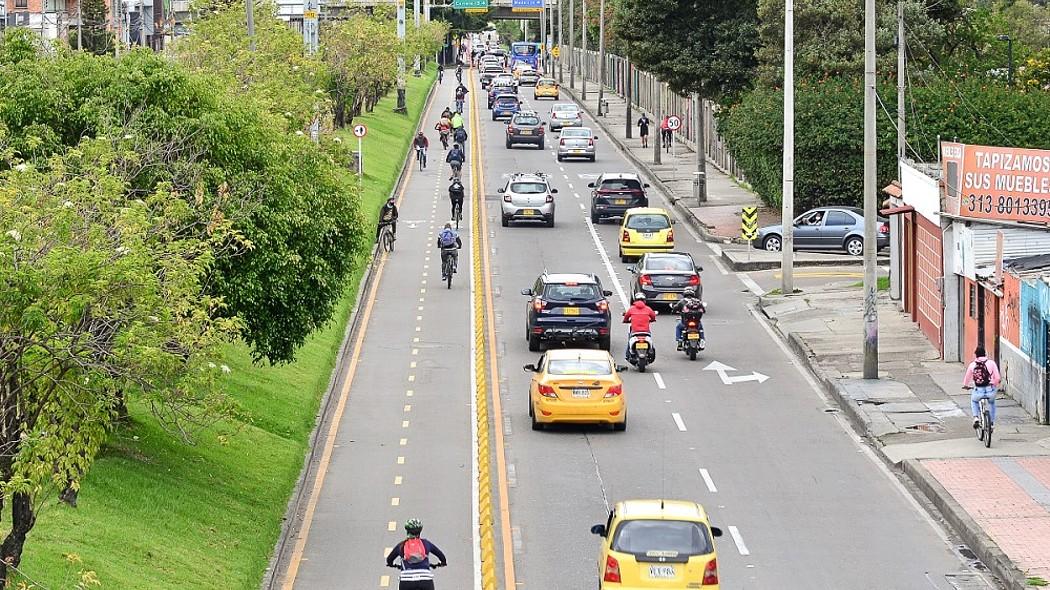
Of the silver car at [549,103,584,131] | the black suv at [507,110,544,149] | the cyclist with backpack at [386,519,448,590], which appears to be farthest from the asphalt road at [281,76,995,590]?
the silver car at [549,103,584,131]

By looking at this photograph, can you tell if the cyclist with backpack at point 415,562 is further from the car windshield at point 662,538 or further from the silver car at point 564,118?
the silver car at point 564,118

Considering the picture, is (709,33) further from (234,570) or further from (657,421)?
(234,570)

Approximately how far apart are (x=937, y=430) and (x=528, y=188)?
29.6 meters

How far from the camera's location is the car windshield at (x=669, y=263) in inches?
1613

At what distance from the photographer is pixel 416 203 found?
63125 mm

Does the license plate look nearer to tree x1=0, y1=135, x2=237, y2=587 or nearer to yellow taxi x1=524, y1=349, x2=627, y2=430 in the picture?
tree x1=0, y1=135, x2=237, y2=587

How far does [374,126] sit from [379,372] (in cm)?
5024

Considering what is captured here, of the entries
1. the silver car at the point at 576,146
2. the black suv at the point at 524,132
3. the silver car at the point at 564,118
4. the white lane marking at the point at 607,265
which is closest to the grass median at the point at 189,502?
the white lane marking at the point at 607,265

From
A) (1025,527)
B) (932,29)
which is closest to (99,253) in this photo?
A: (1025,527)

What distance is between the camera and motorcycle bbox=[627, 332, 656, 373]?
3416 centimetres

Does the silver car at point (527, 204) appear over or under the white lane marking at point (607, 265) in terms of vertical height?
over

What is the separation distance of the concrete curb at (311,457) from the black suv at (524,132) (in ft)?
109

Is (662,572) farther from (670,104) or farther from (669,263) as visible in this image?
(670,104)

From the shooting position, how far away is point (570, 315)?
35781 mm
